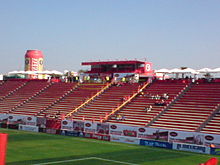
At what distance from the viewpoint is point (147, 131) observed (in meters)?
38.2

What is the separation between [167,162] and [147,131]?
10.7 meters

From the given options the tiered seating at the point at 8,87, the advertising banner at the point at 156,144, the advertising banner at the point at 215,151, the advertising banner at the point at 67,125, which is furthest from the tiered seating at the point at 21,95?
the advertising banner at the point at 215,151

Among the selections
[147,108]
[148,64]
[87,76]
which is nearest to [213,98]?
[147,108]

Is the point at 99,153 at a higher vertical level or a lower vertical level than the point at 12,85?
lower

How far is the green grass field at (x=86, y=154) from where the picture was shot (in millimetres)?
26500

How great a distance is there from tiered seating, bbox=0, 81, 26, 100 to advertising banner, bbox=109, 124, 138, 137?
108 feet

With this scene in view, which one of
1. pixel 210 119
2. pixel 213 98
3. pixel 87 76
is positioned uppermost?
pixel 87 76

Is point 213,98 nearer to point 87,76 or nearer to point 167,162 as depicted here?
point 167,162

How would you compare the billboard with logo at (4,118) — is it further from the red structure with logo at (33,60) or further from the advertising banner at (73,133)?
the red structure with logo at (33,60)

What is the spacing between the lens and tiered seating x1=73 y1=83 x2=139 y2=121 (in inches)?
1932

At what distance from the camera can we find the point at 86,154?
2973cm

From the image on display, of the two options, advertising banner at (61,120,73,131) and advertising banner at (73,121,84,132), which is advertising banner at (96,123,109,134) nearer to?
advertising banner at (73,121,84,132)

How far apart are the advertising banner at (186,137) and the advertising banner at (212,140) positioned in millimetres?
439

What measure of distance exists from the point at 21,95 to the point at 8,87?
27.0 ft
